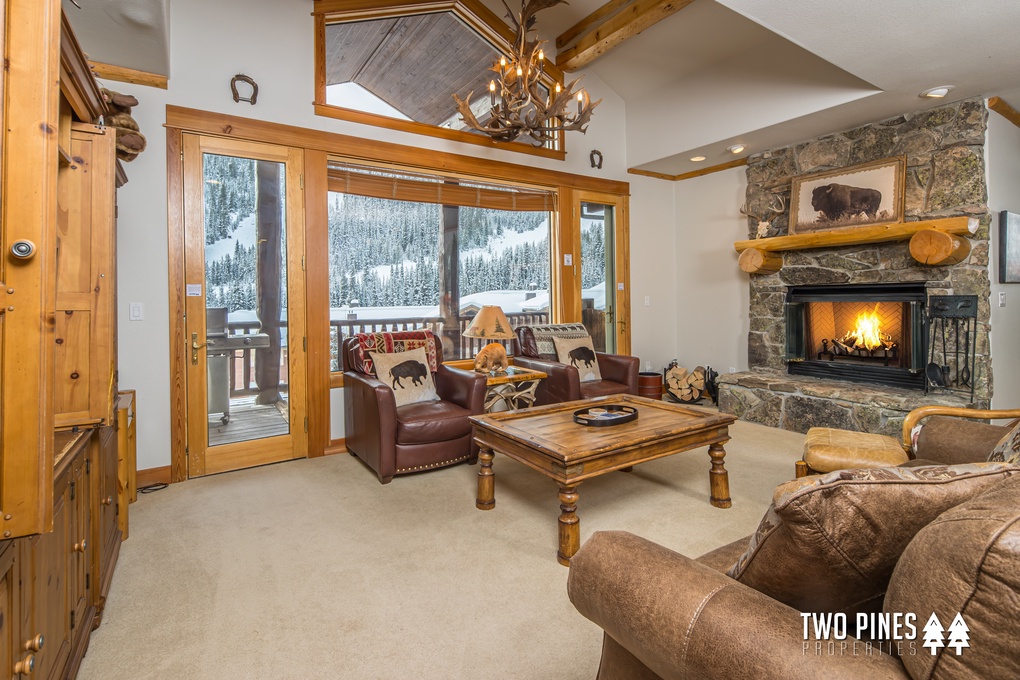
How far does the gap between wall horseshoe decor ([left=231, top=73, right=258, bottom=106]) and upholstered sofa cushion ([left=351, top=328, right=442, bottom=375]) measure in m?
1.84

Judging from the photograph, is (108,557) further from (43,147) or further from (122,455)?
(43,147)

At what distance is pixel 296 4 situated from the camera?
3.80 metres

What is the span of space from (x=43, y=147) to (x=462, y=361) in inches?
154

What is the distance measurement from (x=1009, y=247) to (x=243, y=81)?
5.96 metres

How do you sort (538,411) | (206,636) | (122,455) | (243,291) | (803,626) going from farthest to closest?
(243,291), (538,411), (122,455), (206,636), (803,626)

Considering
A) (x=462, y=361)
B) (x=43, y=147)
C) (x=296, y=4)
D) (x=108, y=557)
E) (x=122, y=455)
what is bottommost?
(x=108, y=557)

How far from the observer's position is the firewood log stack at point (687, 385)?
18.6 ft

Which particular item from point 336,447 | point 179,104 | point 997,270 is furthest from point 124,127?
point 997,270

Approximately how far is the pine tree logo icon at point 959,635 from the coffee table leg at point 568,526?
1661mm

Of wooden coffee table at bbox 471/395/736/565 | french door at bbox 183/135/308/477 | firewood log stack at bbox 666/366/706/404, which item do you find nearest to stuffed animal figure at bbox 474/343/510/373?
wooden coffee table at bbox 471/395/736/565

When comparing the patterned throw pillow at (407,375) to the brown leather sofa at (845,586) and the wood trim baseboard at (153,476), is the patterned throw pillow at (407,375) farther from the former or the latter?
the brown leather sofa at (845,586)

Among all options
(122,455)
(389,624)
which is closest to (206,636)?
(389,624)

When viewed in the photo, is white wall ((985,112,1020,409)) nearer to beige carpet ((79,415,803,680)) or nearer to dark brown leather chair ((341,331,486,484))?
beige carpet ((79,415,803,680))

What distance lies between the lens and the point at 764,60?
14.5 feet
